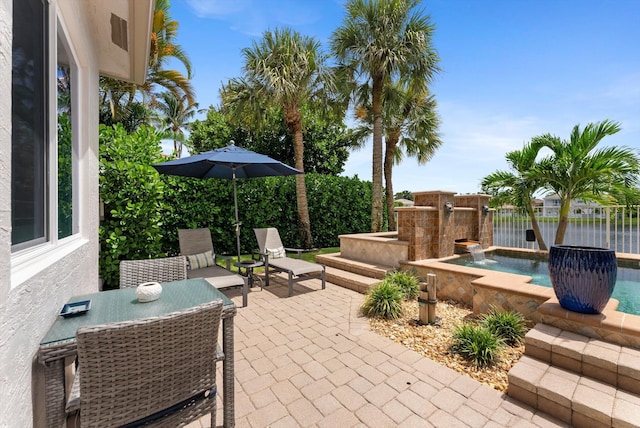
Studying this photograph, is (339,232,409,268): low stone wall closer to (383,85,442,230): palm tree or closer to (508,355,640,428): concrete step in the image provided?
(508,355,640,428): concrete step

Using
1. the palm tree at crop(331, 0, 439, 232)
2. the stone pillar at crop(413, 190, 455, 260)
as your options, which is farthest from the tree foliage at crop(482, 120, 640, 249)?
the palm tree at crop(331, 0, 439, 232)

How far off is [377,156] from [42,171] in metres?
8.81

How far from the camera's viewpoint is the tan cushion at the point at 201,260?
564 centimetres

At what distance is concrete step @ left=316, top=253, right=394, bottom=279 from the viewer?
6.06m

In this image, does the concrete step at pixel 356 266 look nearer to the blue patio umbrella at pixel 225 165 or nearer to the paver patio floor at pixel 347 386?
the paver patio floor at pixel 347 386

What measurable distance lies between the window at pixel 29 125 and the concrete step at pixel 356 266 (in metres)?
5.36

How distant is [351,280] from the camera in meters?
5.85

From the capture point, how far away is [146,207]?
5.08m

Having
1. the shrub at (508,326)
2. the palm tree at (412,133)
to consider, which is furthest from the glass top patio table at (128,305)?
the palm tree at (412,133)

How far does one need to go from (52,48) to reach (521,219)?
36.1 feet

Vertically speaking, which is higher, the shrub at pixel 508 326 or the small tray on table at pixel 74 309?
the small tray on table at pixel 74 309

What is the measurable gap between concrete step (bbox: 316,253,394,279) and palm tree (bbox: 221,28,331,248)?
2.40 meters

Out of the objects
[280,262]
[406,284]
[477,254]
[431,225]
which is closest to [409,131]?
[477,254]

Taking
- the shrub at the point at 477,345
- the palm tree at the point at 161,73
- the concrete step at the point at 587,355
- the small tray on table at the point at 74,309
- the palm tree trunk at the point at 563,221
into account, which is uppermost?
the palm tree at the point at 161,73
